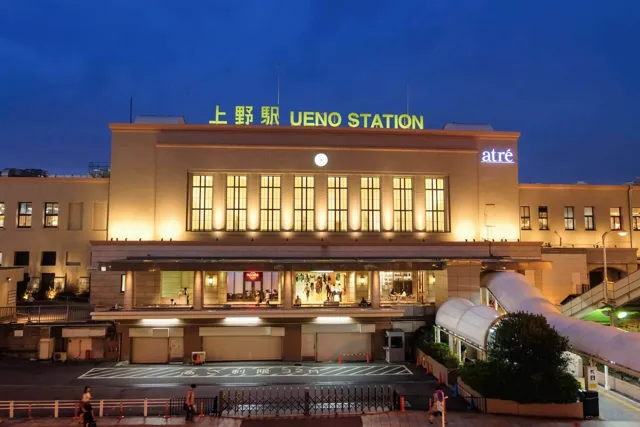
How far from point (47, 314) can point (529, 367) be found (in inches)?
1433

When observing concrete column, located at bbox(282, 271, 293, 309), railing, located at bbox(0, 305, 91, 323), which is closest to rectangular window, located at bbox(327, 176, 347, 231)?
concrete column, located at bbox(282, 271, 293, 309)

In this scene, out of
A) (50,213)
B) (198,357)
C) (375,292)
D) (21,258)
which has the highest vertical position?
(50,213)

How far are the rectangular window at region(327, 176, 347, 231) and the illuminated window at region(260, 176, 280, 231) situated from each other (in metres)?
4.91

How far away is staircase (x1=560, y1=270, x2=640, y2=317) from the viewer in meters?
38.3

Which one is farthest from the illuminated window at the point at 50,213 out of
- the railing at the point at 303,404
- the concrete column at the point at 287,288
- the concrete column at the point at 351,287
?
the railing at the point at 303,404

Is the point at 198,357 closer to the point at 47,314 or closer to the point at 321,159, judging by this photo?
the point at 47,314

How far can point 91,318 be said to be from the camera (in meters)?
38.9

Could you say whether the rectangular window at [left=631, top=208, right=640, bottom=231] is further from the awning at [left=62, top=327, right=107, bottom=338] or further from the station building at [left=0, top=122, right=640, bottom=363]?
the awning at [left=62, top=327, right=107, bottom=338]

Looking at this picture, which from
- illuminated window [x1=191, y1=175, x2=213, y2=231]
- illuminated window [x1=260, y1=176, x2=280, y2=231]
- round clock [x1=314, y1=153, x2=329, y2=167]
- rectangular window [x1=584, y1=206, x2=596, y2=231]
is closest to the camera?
illuminated window [x1=191, y1=175, x2=213, y2=231]

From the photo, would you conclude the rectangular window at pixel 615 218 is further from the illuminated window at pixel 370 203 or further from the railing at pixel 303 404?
the railing at pixel 303 404

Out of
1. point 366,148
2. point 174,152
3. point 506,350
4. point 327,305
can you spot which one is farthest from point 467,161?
point 174,152

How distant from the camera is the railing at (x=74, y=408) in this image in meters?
25.7

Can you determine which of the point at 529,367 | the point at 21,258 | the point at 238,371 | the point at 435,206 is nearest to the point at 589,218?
the point at 435,206

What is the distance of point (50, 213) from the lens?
49.1 metres
